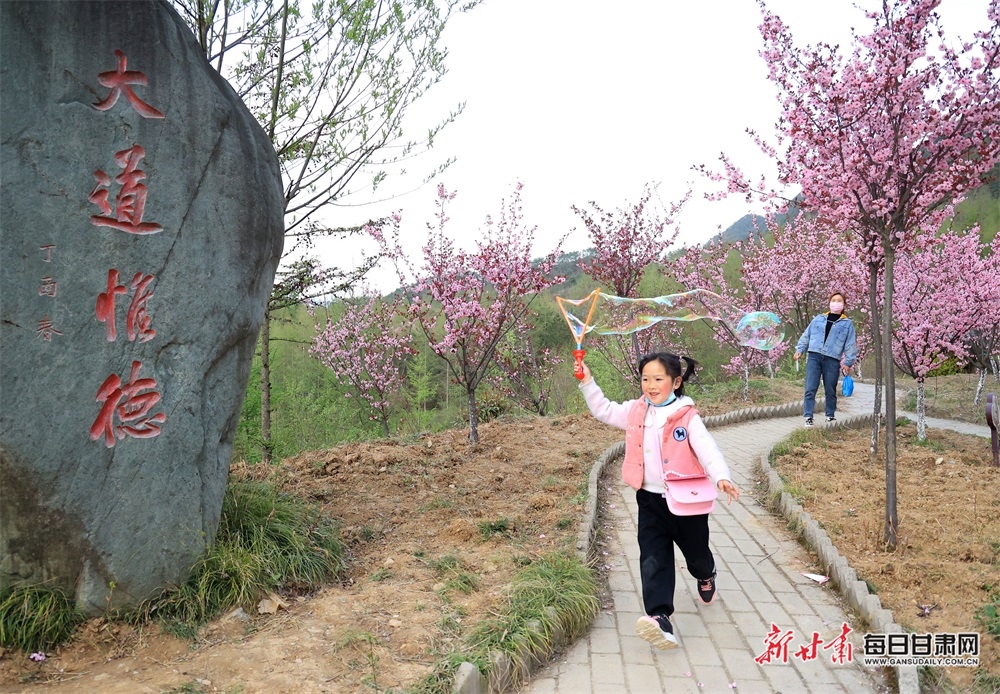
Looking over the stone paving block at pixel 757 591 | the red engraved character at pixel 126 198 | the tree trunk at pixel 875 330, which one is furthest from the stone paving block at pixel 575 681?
the tree trunk at pixel 875 330

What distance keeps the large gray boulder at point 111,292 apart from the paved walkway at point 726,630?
2342 millimetres

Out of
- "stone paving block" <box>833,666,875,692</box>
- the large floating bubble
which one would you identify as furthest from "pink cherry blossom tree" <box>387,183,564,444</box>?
"stone paving block" <box>833,666,875,692</box>

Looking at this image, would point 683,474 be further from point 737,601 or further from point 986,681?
point 986,681

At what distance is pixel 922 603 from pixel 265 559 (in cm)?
397

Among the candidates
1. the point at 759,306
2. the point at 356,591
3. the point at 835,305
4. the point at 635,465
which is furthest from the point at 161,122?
the point at 759,306

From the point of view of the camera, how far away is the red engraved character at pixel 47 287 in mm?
3480

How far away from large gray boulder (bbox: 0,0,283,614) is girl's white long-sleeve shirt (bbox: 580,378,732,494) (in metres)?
2.31

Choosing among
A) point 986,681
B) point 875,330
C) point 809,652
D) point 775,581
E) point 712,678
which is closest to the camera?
point 986,681

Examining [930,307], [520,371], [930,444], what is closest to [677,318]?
[930,444]

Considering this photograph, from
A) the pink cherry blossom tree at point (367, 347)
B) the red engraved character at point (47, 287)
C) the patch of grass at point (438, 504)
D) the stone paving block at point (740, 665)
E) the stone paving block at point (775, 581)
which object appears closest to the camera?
the stone paving block at point (740, 665)

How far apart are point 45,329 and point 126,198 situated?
32.1 inches

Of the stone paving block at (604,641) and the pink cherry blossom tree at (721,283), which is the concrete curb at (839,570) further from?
the pink cherry blossom tree at (721,283)

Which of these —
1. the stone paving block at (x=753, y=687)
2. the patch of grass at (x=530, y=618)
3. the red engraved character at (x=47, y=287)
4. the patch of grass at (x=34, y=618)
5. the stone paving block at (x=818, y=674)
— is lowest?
the stone paving block at (x=818, y=674)

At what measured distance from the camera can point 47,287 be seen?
11.5 feet
